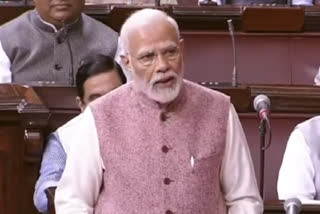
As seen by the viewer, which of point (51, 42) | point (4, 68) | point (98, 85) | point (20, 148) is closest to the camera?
point (20, 148)

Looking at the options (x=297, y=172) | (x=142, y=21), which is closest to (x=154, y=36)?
(x=142, y=21)

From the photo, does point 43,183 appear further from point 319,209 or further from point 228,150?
point 319,209

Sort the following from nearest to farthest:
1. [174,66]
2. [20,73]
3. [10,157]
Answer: [174,66] < [10,157] < [20,73]

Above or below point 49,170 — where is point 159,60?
above

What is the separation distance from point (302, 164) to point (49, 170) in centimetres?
102

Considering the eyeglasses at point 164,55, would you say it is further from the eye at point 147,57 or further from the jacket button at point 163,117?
the jacket button at point 163,117

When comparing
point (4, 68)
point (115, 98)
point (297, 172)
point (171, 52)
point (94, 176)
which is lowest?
point (94, 176)

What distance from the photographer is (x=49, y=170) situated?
123 inches

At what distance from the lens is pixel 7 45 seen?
4.42 metres

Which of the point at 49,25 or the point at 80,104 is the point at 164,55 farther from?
the point at 49,25

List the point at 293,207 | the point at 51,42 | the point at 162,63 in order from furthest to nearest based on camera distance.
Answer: the point at 51,42, the point at 162,63, the point at 293,207

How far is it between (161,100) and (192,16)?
2.40 metres

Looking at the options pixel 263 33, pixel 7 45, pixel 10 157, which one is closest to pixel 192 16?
pixel 263 33

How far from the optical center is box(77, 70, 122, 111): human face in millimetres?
3471
